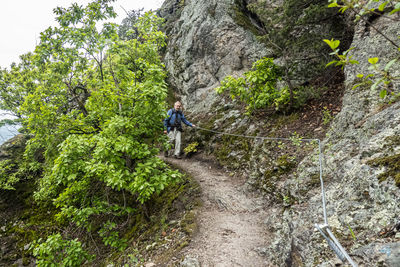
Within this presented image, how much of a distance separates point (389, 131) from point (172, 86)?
1403 centimetres

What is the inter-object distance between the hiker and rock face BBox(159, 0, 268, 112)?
111 inches

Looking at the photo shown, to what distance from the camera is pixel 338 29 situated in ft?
22.2

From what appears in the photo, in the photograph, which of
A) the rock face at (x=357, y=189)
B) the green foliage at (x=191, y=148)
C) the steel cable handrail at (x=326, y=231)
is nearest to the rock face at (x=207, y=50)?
the green foliage at (x=191, y=148)

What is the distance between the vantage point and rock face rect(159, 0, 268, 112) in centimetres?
1134

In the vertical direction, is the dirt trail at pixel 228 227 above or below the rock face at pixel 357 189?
below

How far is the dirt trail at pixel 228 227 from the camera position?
3893 millimetres

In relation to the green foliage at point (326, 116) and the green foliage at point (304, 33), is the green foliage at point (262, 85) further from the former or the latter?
the green foliage at point (326, 116)

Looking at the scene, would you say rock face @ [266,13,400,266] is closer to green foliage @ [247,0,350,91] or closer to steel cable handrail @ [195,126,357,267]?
steel cable handrail @ [195,126,357,267]

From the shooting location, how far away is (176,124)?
9.35 metres

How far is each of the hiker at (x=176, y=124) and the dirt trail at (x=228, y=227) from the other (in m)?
3.09

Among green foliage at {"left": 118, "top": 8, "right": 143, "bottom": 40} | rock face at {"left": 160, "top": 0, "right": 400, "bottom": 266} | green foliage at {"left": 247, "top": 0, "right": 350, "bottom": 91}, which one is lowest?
rock face at {"left": 160, "top": 0, "right": 400, "bottom": 266}

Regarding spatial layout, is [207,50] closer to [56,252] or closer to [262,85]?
[262,85]

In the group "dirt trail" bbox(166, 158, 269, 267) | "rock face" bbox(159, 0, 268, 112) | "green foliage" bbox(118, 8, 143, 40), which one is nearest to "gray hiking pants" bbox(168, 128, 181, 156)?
"rock face" bbox(159, 0, 268, 112)

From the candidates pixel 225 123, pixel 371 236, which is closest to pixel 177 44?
pixel 225 123
